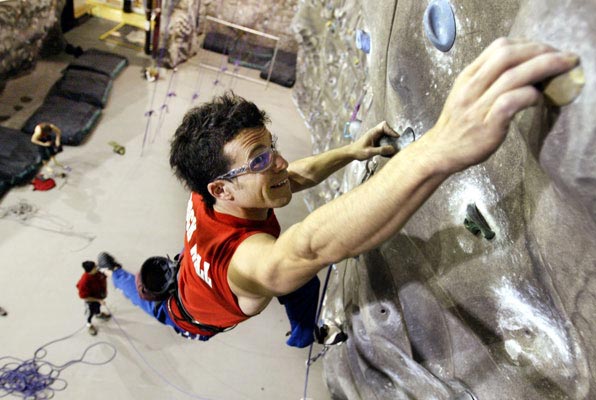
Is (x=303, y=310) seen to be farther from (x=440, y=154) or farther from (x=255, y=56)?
(x=255, y=56)

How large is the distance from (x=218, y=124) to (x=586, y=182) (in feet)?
3.79

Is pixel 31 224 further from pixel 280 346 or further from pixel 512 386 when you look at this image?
pixel 512 386

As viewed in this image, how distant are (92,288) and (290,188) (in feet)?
6.55

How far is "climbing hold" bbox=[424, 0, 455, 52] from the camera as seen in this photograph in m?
1.75

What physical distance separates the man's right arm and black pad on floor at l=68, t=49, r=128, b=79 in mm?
5822

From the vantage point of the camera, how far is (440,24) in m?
1.80

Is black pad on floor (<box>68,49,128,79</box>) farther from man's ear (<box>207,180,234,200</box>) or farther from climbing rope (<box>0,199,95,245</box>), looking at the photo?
man's ear (<box>207,180,234,200</box>)

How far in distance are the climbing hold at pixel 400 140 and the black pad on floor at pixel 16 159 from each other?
3790 mm

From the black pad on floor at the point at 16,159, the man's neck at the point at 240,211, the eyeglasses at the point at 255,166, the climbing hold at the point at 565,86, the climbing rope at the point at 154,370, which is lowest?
the climbing rope at the point at 154,370

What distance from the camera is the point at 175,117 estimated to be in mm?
5906

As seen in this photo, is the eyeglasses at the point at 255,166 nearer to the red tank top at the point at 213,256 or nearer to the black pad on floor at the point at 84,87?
the red tank top at the point at 213,256

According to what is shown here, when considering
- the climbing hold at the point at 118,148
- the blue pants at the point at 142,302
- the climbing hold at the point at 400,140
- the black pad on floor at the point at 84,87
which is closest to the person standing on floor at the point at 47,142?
the climbing hold at the point at 118,148

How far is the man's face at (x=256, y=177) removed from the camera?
177cm

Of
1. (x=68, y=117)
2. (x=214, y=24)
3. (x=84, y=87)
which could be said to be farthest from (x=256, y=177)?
(x=214, y=24)
